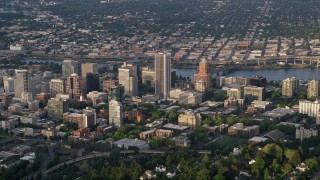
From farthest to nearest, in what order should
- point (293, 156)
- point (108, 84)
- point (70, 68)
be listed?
point (70, 68), point (108, 84), point (293, 156)

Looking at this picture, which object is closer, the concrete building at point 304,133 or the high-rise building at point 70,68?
the concrete building at point 304,133

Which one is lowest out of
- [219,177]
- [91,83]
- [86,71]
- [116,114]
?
[219,177]

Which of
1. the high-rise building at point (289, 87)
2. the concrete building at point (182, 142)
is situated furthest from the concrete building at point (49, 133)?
the high-rise building at point (289, 87)

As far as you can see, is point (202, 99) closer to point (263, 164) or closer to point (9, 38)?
point (263, 164)

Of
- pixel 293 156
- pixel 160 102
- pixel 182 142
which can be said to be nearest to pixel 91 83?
pixel 160 102

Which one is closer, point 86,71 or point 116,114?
point 116,114

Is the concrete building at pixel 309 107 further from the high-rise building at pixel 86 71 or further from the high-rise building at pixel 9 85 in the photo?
the high-rise building at pixel 9 85

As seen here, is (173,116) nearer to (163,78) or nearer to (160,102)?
(160,102)
